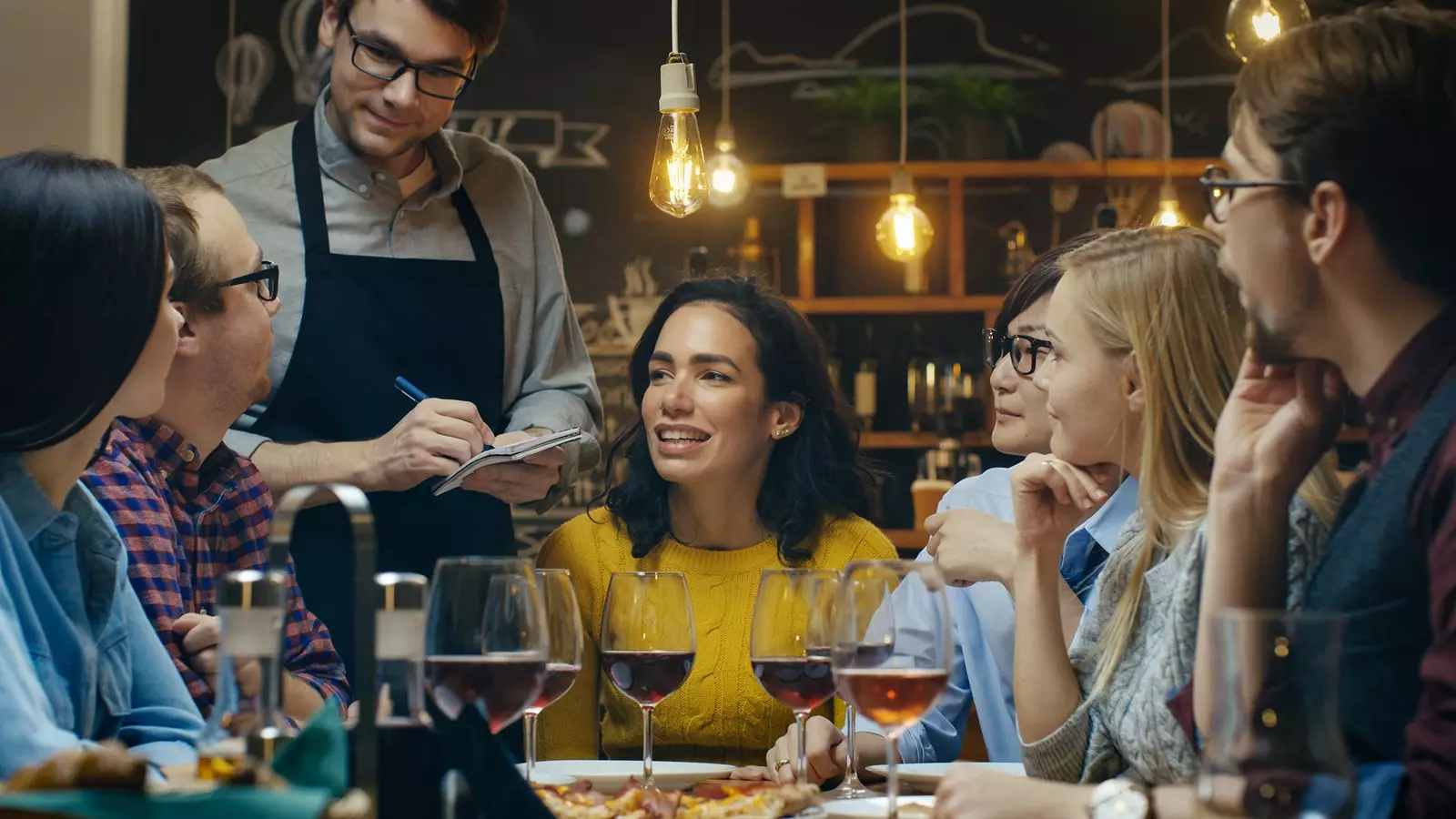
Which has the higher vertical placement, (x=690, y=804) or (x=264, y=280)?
(x=264, y=280)

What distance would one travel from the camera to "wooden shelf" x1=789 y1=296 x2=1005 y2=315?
5.47 m

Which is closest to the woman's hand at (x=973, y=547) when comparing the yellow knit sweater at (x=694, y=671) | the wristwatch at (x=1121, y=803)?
the yellow knit sweater at (x=694, y=671)

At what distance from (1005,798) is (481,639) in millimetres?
455

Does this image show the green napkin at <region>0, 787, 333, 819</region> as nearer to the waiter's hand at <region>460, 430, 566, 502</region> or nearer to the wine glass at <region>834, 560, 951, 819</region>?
the wine glass at <region>834, 560, 951, 819</region>

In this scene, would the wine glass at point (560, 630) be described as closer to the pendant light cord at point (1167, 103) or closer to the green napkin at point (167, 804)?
the green napkin at point (167, 804)

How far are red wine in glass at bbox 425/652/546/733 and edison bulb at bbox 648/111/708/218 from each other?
1.13 meters

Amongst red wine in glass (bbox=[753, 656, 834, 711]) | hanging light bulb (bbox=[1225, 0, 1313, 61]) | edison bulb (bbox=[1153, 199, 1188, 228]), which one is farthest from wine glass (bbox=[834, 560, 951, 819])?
edison bulb (bbox=[1153, 199, 1188, 228])

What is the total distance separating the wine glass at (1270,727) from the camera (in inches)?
32.6

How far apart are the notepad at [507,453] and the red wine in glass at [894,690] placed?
1.17 metres

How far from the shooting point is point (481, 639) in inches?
48.8

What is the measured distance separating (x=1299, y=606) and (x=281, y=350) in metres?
1.87

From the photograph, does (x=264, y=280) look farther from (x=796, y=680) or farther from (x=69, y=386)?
(x=796, y=680)

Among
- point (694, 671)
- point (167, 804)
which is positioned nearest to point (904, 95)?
point (694, 671)

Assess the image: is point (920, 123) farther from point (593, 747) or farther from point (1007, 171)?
point (593, 747)
